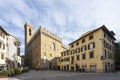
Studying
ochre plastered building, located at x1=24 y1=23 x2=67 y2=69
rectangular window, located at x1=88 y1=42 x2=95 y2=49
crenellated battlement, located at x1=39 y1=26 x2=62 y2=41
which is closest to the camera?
rectangular window, located at x1=88 y1=42 x2=95 y2=49

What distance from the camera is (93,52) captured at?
142 ft

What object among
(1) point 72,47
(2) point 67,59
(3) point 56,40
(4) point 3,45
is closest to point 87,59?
(1) point 72,47

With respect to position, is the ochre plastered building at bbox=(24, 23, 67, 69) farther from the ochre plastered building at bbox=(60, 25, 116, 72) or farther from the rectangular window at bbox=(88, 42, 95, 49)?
the rectangular window at bbox=(88, 42, 95, 49)

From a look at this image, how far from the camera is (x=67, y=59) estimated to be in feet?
206

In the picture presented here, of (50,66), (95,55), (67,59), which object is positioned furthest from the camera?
(50,66)

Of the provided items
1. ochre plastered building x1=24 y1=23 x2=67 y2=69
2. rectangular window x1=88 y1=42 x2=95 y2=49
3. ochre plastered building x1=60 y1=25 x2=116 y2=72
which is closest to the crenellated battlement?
ochre plastered building x1=24 y1=23 x2=67 y2=69

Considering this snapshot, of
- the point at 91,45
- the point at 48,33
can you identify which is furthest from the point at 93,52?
the point at 48,33

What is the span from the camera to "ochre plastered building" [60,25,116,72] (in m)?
40.8

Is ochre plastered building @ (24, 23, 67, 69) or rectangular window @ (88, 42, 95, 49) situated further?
ochre plastered building @ (24, 23, 67, 69)

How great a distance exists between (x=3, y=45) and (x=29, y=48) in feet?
147

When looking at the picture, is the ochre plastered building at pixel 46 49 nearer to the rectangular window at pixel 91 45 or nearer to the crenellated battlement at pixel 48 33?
the crenellated battlement at pixel 48 33

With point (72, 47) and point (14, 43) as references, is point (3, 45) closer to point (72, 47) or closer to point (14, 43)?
point (14, 43)

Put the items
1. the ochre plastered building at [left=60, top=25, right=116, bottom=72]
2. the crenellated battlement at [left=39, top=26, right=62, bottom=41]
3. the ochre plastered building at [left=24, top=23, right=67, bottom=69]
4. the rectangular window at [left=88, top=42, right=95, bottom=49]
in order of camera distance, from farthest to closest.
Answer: the crenellated battlement at [left=39, top=26, right=62, bottom=41]
the ochre plastered building at [left=24, top=23, right=67, bottom=69]
the rectangular window at [left=88, top=42, right=95, bottom=49]
the ochre plastered building at [left=60, top=25, right=116, bottom=72]

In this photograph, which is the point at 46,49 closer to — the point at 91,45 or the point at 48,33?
the point at 48,33
